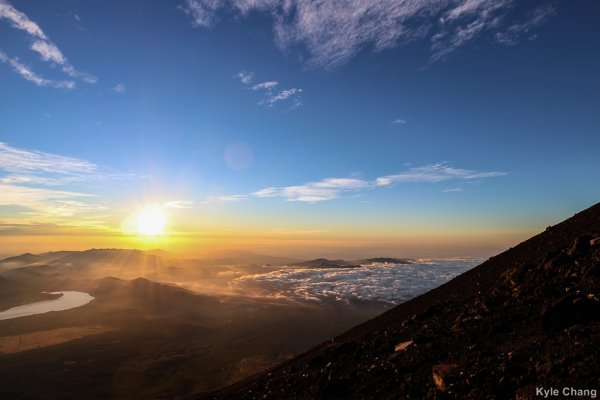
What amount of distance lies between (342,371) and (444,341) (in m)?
5.64

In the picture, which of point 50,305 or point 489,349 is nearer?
point 489,349

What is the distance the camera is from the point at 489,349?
1320cm

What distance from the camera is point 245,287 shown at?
19012 cm

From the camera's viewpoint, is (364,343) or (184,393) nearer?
(364,343)

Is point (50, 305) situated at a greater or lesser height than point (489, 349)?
lesser

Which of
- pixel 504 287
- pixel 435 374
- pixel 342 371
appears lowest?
pixel 342 371

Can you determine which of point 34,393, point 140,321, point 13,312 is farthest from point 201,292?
point 34,393

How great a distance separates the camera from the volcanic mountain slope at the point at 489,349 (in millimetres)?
10273

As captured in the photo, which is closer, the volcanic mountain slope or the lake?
the volcanic mountain slope

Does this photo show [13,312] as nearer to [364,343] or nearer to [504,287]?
[364,343]

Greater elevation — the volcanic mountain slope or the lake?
the volcanic mountain slope

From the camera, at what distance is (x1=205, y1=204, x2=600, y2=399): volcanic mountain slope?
33.7 ft

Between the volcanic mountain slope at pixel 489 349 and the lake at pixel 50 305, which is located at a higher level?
the volcanic mountain slope at pixel 489 349

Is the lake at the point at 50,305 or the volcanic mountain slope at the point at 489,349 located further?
the lake at the point at 50,305
